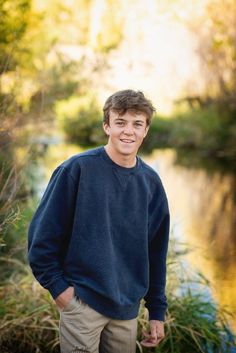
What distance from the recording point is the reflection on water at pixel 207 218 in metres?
6.36

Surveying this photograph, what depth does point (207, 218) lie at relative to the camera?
984 centimetres

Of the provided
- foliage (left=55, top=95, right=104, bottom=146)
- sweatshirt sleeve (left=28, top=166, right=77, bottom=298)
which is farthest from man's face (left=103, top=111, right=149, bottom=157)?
foliage (left=55, top=95, right=104, bottom=146)

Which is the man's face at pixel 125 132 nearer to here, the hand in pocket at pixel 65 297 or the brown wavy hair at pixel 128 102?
the brown wavy hair at pixel 128 102

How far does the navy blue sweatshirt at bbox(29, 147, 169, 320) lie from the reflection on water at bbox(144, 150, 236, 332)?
215 centimetres

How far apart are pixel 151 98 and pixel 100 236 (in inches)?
534

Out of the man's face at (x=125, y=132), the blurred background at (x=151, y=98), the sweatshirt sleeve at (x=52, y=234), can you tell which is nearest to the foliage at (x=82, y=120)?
the blurred background at (x=151, y=98)

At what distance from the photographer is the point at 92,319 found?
268 centimetres

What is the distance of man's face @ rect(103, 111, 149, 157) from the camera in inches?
107

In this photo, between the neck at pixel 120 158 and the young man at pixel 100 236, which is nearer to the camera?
the young man at pixel 100 236

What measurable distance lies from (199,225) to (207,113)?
11661 millimetres

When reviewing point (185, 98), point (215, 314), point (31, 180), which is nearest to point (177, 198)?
point (31, 180)

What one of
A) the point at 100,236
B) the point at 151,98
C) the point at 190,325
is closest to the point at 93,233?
the point at 100,236

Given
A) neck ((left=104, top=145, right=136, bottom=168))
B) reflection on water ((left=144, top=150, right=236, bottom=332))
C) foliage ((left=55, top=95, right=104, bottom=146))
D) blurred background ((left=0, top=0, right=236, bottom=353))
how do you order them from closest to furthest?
neck ((left=104, top=145, right=136, bottom=168)), blurred background ((left=0, top=0, right=236, bottom=353)), reflection on water ((left=144, top=150, right=236, bottom=332)), foliage ((left=55, top=95, right=104, bottom=146))

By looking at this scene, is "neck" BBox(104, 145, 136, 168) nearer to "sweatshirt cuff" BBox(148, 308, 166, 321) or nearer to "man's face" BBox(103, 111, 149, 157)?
"man's face" BBox(103, 111, 149, 157)
